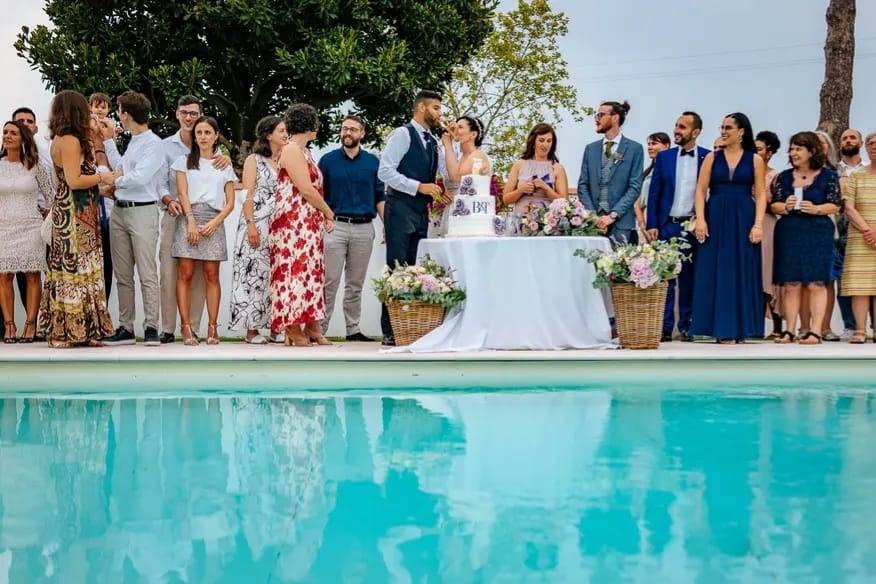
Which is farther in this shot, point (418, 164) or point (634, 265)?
point (418, 164)

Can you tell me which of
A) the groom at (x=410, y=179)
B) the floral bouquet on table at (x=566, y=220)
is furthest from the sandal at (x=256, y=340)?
the floral bouquet on table at (x=566, y=220)

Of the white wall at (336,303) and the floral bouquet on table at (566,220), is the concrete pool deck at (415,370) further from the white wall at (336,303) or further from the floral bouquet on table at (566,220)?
the white wall at (336,303)

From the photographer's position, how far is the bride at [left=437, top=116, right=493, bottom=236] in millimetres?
7660

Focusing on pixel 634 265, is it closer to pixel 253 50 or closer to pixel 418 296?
pixel 418 296

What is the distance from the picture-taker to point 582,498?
134 inches

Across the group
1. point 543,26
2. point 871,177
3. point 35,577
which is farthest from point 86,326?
point 543,26

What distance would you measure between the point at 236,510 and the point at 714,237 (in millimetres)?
5175

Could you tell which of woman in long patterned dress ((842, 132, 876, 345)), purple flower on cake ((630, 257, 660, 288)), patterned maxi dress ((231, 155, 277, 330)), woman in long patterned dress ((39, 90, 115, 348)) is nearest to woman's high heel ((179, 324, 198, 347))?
patterned maxi dress ((231, 155, 277, 330))

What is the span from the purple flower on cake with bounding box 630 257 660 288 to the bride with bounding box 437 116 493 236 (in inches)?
47.8

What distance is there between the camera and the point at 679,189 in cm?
793

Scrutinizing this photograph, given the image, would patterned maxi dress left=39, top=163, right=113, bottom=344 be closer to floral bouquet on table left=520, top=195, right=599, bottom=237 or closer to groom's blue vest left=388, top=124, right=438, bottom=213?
groom's blue vest left=388, top=124, right=438, bottom=213

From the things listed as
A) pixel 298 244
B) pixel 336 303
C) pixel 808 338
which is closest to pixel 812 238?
pixel 808 338

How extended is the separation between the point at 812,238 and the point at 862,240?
42 cm

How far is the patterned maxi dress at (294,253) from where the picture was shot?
7395mm
